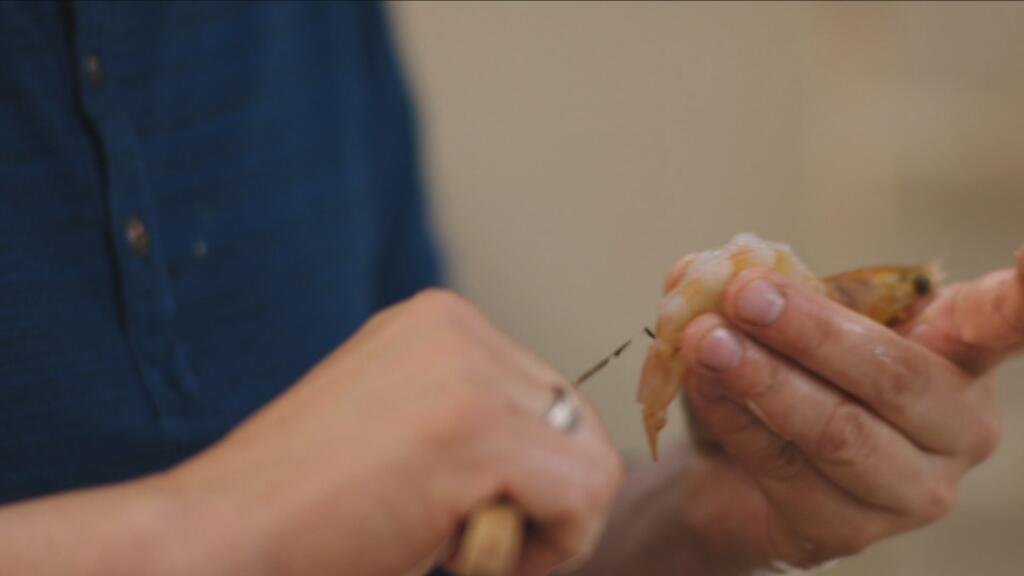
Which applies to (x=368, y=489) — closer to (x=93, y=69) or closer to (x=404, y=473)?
(x=404, y=473)

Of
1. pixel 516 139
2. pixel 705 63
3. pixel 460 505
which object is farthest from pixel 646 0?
pixel 460 505

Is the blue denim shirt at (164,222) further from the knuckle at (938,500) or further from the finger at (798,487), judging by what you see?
the knuckle at (938,500)

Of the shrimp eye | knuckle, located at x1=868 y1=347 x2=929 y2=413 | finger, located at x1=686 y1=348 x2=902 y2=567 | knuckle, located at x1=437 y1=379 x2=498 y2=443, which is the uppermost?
knuckle, located at x1=437 y1=379 x2=498 y2=443

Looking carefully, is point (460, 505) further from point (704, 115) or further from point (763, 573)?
point (704, 115)

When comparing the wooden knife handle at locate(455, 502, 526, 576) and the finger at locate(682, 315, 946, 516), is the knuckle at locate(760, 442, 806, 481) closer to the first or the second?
the finger at locate(682, 315, 946, 516)

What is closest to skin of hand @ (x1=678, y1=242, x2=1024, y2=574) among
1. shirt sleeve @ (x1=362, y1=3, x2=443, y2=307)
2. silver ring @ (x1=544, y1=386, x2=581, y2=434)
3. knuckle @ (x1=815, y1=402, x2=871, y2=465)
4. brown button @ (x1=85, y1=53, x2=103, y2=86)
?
knuckle @ (x1=815, y1=402, x2=871, y2=465)

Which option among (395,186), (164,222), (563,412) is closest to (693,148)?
(395,186)
